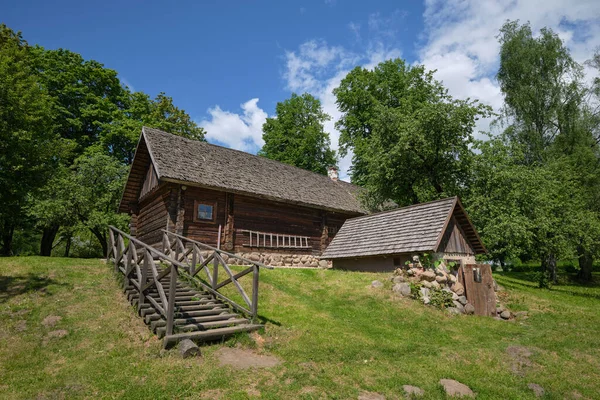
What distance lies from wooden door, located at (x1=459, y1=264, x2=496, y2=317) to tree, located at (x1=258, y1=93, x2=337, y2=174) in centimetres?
2720

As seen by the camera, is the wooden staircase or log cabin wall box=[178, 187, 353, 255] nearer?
the wooden staircase

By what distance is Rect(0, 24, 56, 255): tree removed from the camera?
18.4 m

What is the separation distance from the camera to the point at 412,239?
48.1ft

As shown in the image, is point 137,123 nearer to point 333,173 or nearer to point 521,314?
point 333,173

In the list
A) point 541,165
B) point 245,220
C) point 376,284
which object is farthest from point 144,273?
point 541,165

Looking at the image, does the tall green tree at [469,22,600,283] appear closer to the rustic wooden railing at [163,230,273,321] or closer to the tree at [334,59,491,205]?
the tree at [334,59,491,205]

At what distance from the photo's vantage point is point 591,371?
786cm

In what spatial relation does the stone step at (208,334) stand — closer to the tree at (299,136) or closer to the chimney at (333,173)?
the chimney at (333,173)

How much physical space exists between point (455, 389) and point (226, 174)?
1474 centimetres

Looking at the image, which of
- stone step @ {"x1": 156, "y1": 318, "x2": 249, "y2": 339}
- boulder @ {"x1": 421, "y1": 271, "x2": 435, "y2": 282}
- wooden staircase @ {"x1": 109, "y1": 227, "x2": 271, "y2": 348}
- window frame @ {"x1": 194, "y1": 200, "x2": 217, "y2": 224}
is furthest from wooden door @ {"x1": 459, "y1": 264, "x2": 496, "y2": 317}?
window frame @ {"x1": 194, "y1": 200, "x2": 217, "y2": 224}

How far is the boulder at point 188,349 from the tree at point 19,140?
667 inches

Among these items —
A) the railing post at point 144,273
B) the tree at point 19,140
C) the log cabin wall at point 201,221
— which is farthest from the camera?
the tree at point 19,140

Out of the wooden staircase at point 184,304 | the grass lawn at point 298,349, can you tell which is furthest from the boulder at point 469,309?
the wooden staircase at point 184,304

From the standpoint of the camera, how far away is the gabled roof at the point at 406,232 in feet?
46.9
